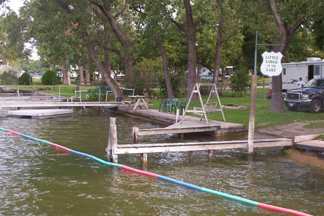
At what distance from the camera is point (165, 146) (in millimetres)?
15531

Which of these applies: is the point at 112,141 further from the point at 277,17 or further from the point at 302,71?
the point at 302,71

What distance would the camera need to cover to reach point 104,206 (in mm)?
11086

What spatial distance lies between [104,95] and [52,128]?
1477cm

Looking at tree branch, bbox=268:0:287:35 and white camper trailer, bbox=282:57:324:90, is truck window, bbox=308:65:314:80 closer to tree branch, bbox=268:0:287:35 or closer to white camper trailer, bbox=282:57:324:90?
white camper trailer, bbox=282:57:324:90

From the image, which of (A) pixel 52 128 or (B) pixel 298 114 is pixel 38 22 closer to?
(A) pixel 52 128

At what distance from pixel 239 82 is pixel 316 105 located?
15.6 m

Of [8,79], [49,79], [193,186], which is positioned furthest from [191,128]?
[8,79]

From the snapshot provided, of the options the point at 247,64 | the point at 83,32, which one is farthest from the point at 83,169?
the point at 247,64

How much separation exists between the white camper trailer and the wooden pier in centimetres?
1755

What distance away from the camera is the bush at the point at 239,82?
1609 inches

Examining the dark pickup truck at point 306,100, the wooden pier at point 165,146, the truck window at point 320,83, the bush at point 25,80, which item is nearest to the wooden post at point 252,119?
the wooden pier at point 165,146

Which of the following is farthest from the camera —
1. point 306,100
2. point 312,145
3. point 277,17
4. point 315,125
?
point 306,100

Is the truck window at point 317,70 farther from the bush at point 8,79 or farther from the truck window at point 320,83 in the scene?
the bush at point 8,79

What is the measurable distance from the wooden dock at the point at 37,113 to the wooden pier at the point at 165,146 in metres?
15.0
